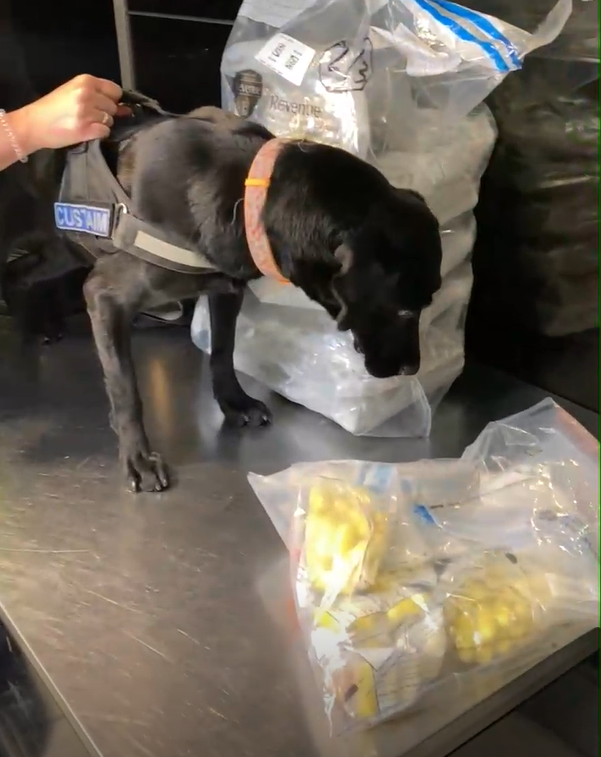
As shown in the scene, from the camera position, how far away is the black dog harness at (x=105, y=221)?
0.92 metres

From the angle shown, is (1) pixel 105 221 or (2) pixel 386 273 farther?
(1) pixel 105 221

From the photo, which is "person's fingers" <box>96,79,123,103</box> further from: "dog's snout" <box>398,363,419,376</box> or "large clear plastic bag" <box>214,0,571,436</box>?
"dog's snout" <box>398,363,419,376</box>

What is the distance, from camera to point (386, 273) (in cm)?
→ 84

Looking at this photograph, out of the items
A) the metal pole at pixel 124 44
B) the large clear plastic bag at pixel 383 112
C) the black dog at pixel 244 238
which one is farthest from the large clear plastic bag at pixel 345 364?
the metal pole at pixel 124 44

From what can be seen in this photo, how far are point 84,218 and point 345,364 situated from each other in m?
0.38

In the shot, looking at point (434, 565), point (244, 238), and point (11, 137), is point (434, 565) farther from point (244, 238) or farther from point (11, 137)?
point (11, 137)

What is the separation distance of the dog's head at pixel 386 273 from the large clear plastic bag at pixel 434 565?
0.52ft

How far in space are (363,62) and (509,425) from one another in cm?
48

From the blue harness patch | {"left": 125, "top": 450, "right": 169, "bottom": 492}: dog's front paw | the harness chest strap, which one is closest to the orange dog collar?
the harness chest strap

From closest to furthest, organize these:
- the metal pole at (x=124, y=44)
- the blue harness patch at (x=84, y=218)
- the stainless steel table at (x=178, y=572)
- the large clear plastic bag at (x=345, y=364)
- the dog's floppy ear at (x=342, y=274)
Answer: the stainless steel table at (x=178, y=572) → the dog's floppy ear at (x=342, y=274) → the blue harness patch at (x=84, y=218) → the large clear plastic bag at (x=345, y=364) → the metal pole at (x=124, y=44)

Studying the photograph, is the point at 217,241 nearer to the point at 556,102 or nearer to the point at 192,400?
the point at 192,400

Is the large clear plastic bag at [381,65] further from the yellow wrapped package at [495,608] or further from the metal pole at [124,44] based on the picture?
the yellow wrapped package at [495,608]

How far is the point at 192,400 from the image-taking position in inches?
45.8

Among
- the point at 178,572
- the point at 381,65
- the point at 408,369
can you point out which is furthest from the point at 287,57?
the point at 178,572
